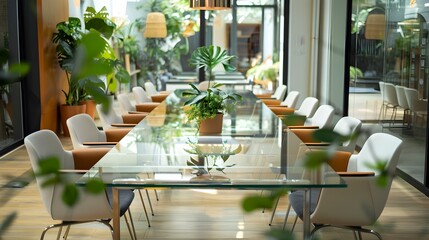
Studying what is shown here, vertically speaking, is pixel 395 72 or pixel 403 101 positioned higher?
pixel 395 72

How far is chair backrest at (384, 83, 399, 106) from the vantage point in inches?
253

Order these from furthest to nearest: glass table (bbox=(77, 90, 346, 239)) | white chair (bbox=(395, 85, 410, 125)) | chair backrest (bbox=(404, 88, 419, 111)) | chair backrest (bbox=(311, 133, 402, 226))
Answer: white chair (bbox=(395, 85, 410, 125)) < chair backrest (bbox=(404, 88, 419, 111)) < chair backrest (bbox=(311, 133, 402, 226)) < glass table (bbox=(77, 90, 346, 239))

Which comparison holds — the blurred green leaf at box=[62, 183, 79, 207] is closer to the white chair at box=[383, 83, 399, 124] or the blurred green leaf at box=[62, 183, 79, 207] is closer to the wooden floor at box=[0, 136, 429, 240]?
Result: the wooden floor at box=[0, 136, 429, 240]

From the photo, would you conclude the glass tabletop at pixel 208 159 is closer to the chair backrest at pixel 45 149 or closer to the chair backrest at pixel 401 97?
the chair backrest at pixel 45 149

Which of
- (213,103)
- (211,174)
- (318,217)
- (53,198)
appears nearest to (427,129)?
(213,103)

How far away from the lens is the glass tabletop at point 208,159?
285cm

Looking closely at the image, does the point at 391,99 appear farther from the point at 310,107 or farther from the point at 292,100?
the point at 292,100

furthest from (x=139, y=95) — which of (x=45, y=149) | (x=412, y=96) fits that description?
(x=45, y=149)

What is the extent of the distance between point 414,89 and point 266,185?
3620 millimetres

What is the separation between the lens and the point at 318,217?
3232 millimetres

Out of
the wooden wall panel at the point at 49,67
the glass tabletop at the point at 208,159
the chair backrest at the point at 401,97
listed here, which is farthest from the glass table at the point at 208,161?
the wooden wall panel at the point at 49,67

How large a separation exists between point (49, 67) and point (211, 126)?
14.8ft

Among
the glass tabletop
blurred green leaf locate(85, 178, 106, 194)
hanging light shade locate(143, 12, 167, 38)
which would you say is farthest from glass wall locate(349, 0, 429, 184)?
blurred green leaf locate(85, 178, 106, 194)

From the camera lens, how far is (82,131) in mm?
4582
